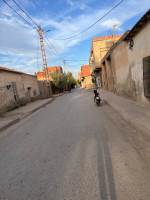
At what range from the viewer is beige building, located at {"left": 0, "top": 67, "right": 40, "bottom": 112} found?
11094 millimetres

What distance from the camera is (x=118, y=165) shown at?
2.50 metres

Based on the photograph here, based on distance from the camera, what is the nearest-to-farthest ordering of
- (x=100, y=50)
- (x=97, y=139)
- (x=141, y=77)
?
(x=97, y=139) → (x=141, y=77) → (x=100, y=50)

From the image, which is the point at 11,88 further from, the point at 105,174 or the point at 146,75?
the point at 105,174

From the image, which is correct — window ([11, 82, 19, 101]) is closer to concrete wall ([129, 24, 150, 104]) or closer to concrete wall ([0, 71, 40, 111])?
concrete wall ([0, 71, 40, 111])

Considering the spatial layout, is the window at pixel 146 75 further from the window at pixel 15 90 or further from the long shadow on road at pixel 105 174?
the window at pixel 15 90

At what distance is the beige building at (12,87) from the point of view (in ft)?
36.4

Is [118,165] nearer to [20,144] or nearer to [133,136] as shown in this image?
[133,136]

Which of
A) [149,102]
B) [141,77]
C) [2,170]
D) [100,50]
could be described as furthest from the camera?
[100,50]

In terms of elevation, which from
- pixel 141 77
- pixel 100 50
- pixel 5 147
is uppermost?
pixel 100 50

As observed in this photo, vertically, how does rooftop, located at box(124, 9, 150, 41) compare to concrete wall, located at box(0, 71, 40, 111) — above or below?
above

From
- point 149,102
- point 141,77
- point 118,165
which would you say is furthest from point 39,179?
point 141,77

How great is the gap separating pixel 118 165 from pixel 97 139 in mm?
1279

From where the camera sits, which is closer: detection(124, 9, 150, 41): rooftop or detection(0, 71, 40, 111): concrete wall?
detection(124, 9, 150, 41): rooftop

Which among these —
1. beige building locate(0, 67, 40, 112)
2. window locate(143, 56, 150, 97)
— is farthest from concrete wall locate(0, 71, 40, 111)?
window locate(143, 56, 150, 97)
